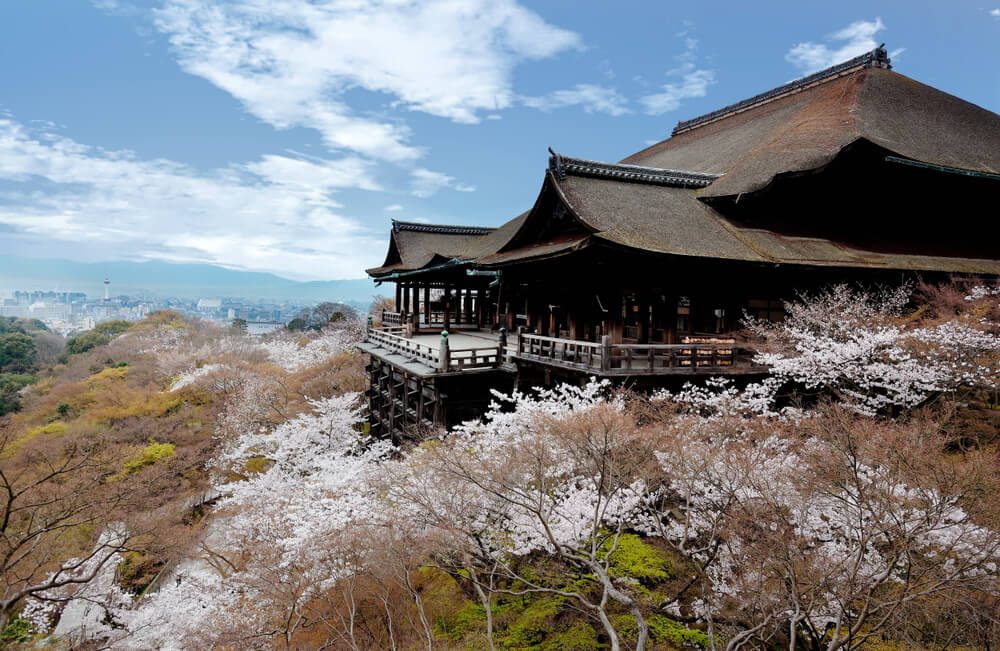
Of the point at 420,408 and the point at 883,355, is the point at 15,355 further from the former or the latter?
the point at 883,355

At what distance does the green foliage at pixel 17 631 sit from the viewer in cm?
1508

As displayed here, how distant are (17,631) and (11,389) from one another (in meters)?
37.6

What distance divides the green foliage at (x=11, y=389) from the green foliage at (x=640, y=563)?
1919 inches

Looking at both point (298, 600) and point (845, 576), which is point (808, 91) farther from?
point (298, 600)

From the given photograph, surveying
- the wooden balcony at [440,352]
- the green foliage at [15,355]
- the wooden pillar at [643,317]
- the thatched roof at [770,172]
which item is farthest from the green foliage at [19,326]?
the wooden pillar at [643,317]

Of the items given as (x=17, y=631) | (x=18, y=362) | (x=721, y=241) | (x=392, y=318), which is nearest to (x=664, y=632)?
(x=721, y=241)

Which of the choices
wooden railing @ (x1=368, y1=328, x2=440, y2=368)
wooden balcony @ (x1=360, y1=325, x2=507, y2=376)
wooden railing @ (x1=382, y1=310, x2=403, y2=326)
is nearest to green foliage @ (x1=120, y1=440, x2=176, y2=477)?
wooden balcony @ (x1=360, y1=325, x2=507, y2=376)

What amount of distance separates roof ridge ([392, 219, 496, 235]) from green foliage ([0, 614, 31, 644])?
23.3 metres

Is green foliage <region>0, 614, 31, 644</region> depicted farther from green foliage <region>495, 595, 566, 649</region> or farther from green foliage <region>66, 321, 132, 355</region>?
green foliage <region>66, 321, 132, 355</region>

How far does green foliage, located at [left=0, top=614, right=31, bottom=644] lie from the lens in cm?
1508

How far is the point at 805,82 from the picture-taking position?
79.8 feet

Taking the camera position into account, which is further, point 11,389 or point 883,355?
point 11,389

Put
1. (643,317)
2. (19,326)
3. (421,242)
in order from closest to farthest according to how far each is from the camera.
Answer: (643,317)
(421,242)
(19,326)

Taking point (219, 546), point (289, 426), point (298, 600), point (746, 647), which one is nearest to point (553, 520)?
point (746, 647)
